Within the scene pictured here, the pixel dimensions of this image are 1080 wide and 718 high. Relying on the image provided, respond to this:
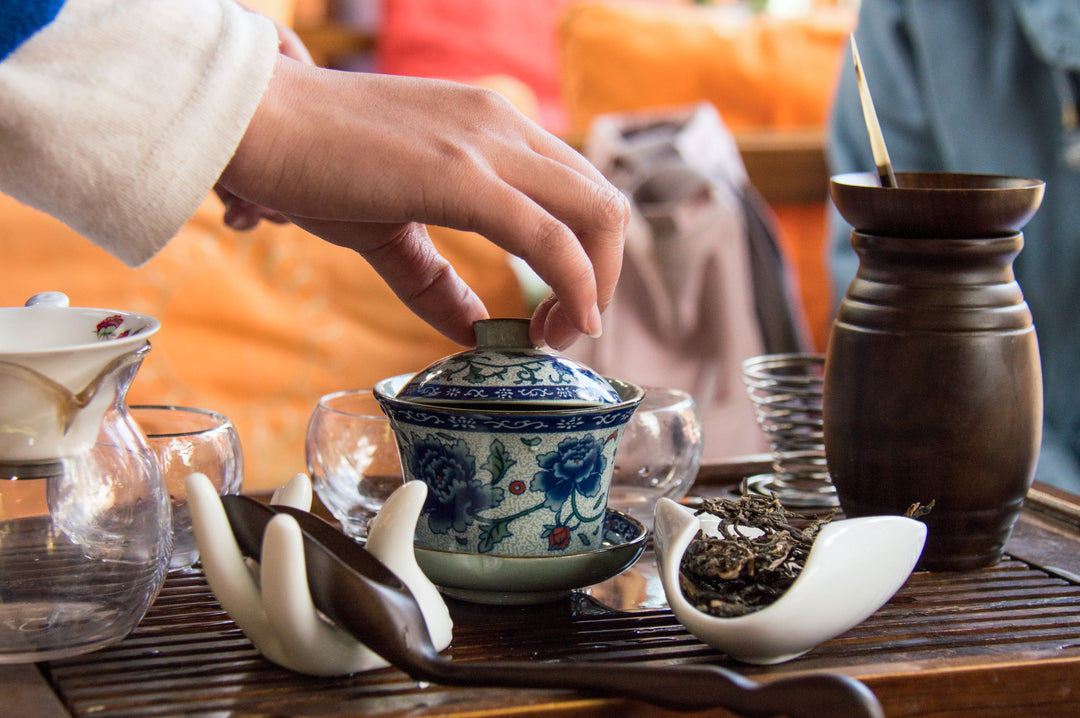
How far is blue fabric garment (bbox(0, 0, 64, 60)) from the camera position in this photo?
20.4 inches

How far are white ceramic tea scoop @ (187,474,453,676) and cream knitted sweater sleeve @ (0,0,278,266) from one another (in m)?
0.15

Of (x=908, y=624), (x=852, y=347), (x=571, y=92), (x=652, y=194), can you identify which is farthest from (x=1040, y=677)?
(x=571, y=92)

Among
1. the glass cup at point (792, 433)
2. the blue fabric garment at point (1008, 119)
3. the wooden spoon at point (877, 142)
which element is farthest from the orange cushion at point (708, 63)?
the wooden spoon at point (877, 142)

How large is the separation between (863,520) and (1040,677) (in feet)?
0.36

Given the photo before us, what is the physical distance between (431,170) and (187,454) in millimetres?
280

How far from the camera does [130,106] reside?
0.53 metres

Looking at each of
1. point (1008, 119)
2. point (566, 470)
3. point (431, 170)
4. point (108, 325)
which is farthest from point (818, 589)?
point (1008, 119)

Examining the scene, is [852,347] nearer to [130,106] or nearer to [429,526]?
[429,526]

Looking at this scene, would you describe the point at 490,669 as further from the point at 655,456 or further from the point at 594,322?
the point at 655,456

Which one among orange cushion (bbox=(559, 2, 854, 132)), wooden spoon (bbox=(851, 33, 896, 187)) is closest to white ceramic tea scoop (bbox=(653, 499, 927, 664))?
wooden spoon (bbox=(851, 33, 896, 187))

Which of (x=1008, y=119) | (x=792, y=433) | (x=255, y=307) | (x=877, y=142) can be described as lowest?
(x=255, y=307)

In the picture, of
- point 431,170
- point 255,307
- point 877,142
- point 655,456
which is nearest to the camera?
point 431,170

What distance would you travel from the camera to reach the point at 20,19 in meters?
0.52

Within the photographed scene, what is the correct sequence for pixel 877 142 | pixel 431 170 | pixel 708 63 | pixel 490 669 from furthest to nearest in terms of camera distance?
pixel 708 63
pixel 877 142
pixel 431 170
pixel 490 669
